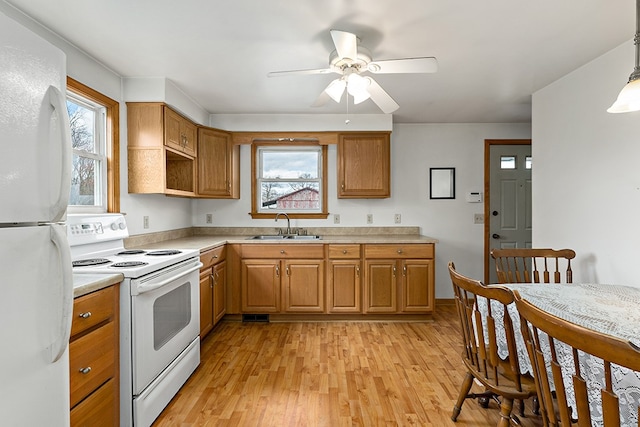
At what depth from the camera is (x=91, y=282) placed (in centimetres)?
146

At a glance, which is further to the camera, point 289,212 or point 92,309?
point 289,212

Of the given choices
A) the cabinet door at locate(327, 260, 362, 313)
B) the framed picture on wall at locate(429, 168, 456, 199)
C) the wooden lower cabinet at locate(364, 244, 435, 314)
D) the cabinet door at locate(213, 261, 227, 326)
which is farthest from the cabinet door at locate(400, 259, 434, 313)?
the cabinet door at locate(213, 261, 227, 326)

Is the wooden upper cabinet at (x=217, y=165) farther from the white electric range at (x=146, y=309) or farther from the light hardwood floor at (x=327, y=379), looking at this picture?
the light hardwood floor at (x=327, y=379)

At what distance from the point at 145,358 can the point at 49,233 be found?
105cm

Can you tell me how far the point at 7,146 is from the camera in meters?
0.87

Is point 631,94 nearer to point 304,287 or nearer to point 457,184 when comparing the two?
point 457,184

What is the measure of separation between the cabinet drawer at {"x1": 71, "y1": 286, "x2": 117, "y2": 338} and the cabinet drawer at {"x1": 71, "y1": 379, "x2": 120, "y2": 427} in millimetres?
323

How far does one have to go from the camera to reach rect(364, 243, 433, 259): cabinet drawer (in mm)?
3438

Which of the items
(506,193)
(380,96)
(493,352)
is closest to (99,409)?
(493,352)

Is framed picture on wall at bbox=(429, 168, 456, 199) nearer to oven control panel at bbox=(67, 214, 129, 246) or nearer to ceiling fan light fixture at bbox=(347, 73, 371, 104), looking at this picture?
ceiling fan light fixture at bbox=(347, 73, 371, 104)

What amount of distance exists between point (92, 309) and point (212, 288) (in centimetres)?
159

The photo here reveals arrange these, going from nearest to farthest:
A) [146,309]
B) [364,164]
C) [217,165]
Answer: [146,309], [217,165], [364,164]

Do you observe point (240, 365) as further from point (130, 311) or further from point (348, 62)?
point (348, 62)

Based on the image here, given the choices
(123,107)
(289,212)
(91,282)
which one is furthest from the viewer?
(289,212)
